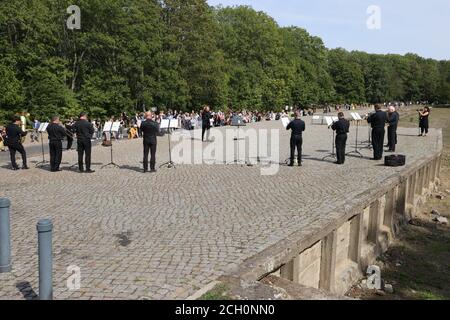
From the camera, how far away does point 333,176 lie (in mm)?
13688

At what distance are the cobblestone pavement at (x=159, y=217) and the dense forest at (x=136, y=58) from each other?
27362mm

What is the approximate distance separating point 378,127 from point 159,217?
35.6 feet

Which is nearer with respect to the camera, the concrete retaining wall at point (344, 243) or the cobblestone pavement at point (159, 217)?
the cobblestone pavement at point (159, 217)

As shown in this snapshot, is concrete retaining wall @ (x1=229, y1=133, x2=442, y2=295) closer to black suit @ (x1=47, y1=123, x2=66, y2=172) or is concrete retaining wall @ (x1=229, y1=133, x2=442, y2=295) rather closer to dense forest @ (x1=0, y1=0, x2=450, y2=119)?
black suit @ (x1=47, y1=123, x2=66, y2=172)

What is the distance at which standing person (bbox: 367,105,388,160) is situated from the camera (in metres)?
16.9

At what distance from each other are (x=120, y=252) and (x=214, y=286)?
190 cm

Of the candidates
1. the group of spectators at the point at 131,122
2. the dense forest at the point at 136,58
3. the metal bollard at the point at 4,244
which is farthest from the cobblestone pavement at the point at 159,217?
the dense forest at the point at 136,58

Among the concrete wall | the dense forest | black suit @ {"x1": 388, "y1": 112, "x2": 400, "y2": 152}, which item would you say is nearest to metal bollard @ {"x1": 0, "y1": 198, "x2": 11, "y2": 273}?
the concrete wall

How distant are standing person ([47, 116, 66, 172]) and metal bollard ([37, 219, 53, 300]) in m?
10.2

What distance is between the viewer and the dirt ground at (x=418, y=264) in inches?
391

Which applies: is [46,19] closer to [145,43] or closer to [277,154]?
[145,43]

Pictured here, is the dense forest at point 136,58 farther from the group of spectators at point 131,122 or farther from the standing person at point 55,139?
the standing person at point 55,139
